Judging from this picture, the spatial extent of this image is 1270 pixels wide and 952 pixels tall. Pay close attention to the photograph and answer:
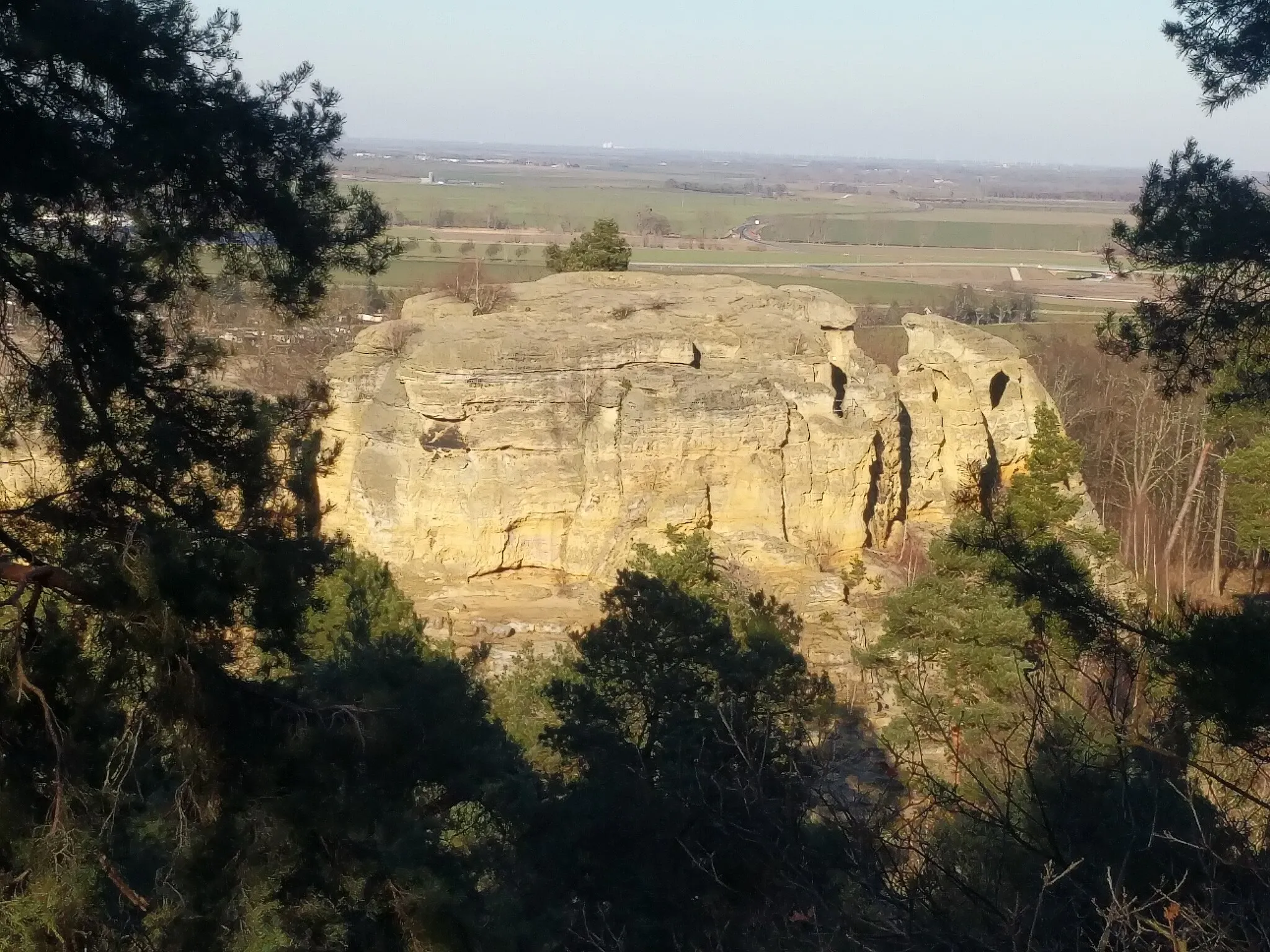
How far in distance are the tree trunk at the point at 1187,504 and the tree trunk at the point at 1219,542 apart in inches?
20.4

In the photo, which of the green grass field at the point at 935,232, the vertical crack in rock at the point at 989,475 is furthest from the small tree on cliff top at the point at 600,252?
the green grass field at the point at 935,232

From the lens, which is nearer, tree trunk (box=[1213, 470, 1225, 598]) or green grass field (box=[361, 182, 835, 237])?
tree trunk (box=[1213, 470, 1225, 598])

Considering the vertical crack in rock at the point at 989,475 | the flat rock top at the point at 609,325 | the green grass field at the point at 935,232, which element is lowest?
the green grass field at the point at 935,232

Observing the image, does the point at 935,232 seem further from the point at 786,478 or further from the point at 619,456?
the point at 619,456

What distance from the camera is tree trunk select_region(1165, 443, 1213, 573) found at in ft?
90.7

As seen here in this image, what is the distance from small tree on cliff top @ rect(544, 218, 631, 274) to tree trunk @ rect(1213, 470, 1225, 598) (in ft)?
46.9

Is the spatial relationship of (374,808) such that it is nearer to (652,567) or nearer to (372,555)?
(652,567)

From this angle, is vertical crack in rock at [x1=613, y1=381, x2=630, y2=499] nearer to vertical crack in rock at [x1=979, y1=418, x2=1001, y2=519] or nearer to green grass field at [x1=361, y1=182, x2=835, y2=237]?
vertical crack in rock at [x1=979, y1=418, x2=1001, y2=519]

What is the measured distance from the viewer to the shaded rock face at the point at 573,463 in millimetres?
19578

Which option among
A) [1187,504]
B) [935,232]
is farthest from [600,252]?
[935,232]

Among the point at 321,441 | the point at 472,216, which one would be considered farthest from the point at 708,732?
the point at 472,216

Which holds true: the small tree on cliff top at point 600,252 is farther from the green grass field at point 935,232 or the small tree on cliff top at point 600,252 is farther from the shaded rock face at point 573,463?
the green grass field at point 935,232

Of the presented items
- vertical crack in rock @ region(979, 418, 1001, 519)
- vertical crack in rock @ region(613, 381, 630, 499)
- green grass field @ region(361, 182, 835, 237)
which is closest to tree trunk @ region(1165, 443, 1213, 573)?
vertical crack in rock @ region(979, 418, 1001, 519)

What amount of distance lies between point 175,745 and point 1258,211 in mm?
7403
